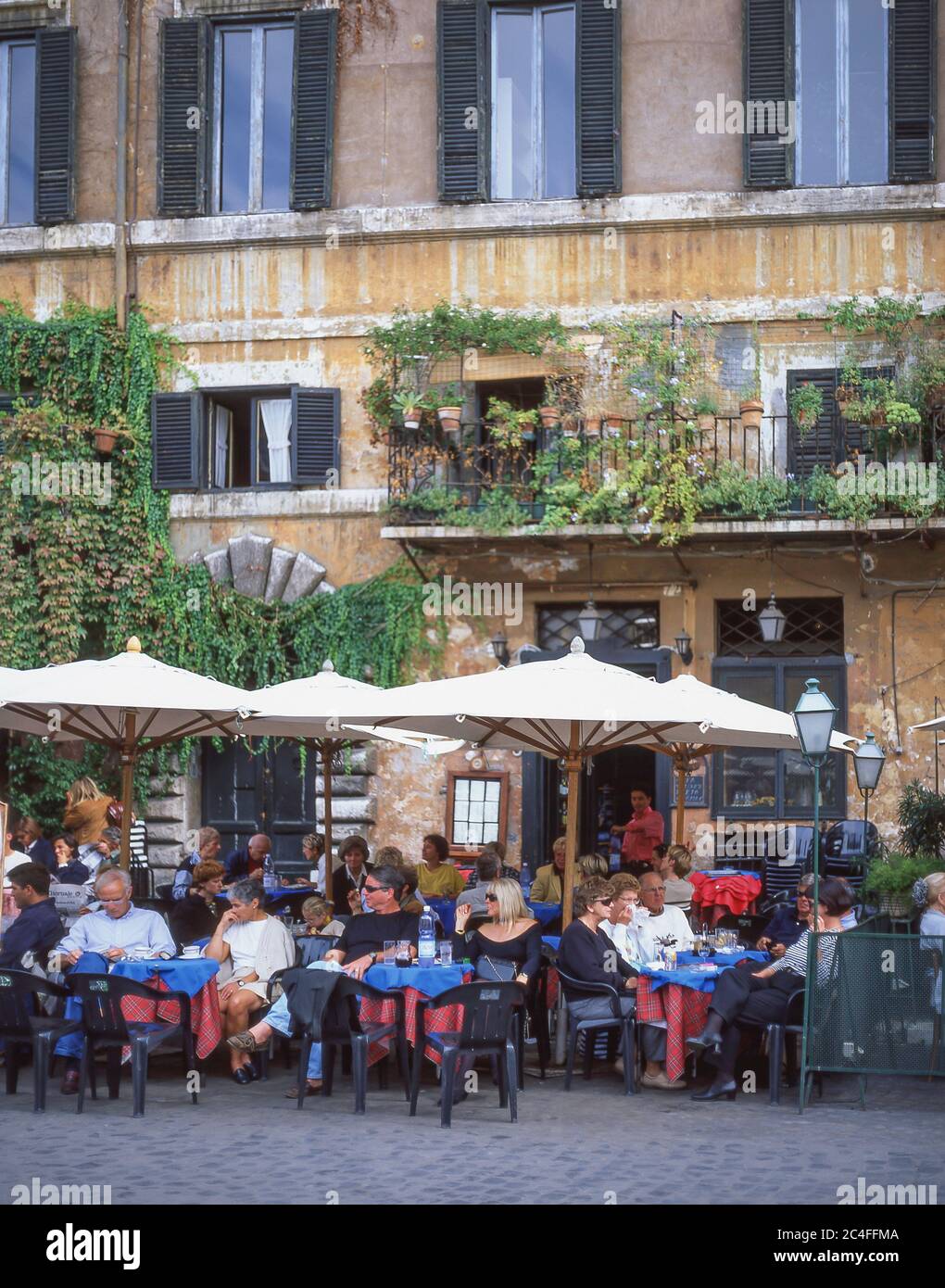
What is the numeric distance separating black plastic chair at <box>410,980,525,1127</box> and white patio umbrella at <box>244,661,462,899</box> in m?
2.91

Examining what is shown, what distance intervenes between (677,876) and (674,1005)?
3843mm

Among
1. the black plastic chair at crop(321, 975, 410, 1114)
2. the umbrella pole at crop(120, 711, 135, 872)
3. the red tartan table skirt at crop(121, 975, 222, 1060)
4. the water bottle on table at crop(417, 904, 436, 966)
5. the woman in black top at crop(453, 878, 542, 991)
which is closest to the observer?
the black plastic chair at crop(321, 975, 410, 1114)

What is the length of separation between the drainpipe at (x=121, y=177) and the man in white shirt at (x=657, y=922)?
33.6 ft

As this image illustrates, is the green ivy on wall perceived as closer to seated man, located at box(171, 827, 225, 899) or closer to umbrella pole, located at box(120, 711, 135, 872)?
seated man, located at box(171, 827, 225, 899)

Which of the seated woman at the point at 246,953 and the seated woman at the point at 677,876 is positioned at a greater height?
the seated woman at the point at 677,876

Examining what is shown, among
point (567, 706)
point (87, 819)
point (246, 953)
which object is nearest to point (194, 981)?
point (246, 953)

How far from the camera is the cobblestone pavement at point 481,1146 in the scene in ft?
25.1

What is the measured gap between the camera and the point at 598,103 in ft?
60.6

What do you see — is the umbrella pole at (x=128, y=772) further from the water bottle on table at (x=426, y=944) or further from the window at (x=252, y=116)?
the window at (x=252, y=116)

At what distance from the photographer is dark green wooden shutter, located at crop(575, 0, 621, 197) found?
18.4 meters

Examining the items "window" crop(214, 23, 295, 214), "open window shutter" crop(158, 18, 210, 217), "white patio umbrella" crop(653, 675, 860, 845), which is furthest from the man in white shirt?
"open window shutter" crop(158, 18, 210, 217)

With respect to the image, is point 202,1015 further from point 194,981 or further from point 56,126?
point 56,126

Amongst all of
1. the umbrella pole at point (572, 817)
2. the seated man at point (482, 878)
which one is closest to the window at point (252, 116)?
the seated man at point (482, 878)

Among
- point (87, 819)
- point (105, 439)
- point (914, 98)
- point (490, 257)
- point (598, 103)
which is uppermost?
point (598, 103)
